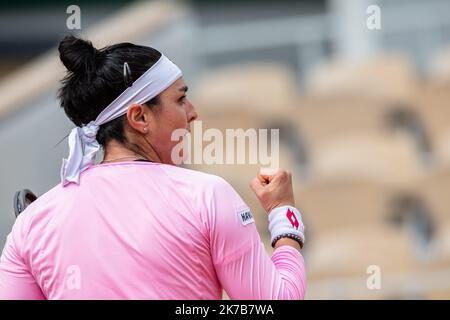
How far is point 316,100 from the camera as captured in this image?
6.95 meters

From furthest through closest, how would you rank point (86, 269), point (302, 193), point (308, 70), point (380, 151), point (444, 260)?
point (308, 70) < point (380, 151) < point (302, 193) < point (444, 260) < point (86, 269)

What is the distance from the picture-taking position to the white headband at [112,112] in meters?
2.12

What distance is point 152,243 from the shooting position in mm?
2020

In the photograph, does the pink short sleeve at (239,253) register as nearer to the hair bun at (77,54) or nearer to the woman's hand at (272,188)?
the woman's hand at (272,188)

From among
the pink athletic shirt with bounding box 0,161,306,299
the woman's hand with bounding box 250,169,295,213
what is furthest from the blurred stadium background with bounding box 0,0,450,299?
the pink athletic shirt with bounding box 0,161,306,299

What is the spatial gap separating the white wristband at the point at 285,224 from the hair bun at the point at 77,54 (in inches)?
17.6

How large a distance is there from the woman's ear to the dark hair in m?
0.02

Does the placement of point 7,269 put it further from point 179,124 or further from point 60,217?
point 179,124

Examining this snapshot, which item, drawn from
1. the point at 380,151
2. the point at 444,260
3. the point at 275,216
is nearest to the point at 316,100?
the point at 380,151

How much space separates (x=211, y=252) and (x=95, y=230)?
0.21 m

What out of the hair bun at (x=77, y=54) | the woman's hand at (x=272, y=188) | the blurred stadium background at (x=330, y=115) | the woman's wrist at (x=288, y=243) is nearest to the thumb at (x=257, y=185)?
the woman's hand at (x=272, y=188)

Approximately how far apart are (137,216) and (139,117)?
7.7 inches

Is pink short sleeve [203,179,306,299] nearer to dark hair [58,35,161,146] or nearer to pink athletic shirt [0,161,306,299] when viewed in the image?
pink athletic shirt [0,161,306,299]

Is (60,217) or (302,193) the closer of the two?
(60,217)
